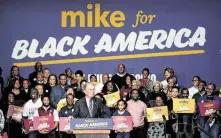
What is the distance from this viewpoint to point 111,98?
488 inches

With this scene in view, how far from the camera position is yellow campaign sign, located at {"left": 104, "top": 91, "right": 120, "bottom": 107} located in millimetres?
12383

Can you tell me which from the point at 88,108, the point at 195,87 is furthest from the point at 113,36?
the point at 88,108

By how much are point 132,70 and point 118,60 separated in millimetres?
387

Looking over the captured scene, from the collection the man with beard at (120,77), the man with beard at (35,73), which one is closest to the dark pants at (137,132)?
the man with beard at (120,77)

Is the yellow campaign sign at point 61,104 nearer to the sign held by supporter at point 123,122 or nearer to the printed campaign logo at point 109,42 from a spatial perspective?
the sign held by supporter at point 123,122

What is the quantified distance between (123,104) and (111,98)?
0.44 m

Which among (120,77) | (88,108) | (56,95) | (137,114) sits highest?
(120,77)

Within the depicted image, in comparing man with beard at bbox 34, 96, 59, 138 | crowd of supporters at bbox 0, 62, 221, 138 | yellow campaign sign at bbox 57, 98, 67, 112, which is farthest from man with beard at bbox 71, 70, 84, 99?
man with beard at bbox 34, 96, 59, 138

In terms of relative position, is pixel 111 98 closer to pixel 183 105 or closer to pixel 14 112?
pixel 183 105

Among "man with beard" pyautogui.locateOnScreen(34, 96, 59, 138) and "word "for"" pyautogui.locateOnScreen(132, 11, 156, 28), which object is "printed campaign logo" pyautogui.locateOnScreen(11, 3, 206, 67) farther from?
"man with beard" pyautogui.locateOnScreen(34, 96, 59, 138)

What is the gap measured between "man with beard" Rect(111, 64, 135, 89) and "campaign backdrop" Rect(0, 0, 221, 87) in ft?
4.09

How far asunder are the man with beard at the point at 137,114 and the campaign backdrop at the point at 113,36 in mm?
2600

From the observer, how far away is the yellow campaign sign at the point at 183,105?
40.1ft

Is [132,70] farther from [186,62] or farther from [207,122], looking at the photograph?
[207,122]
